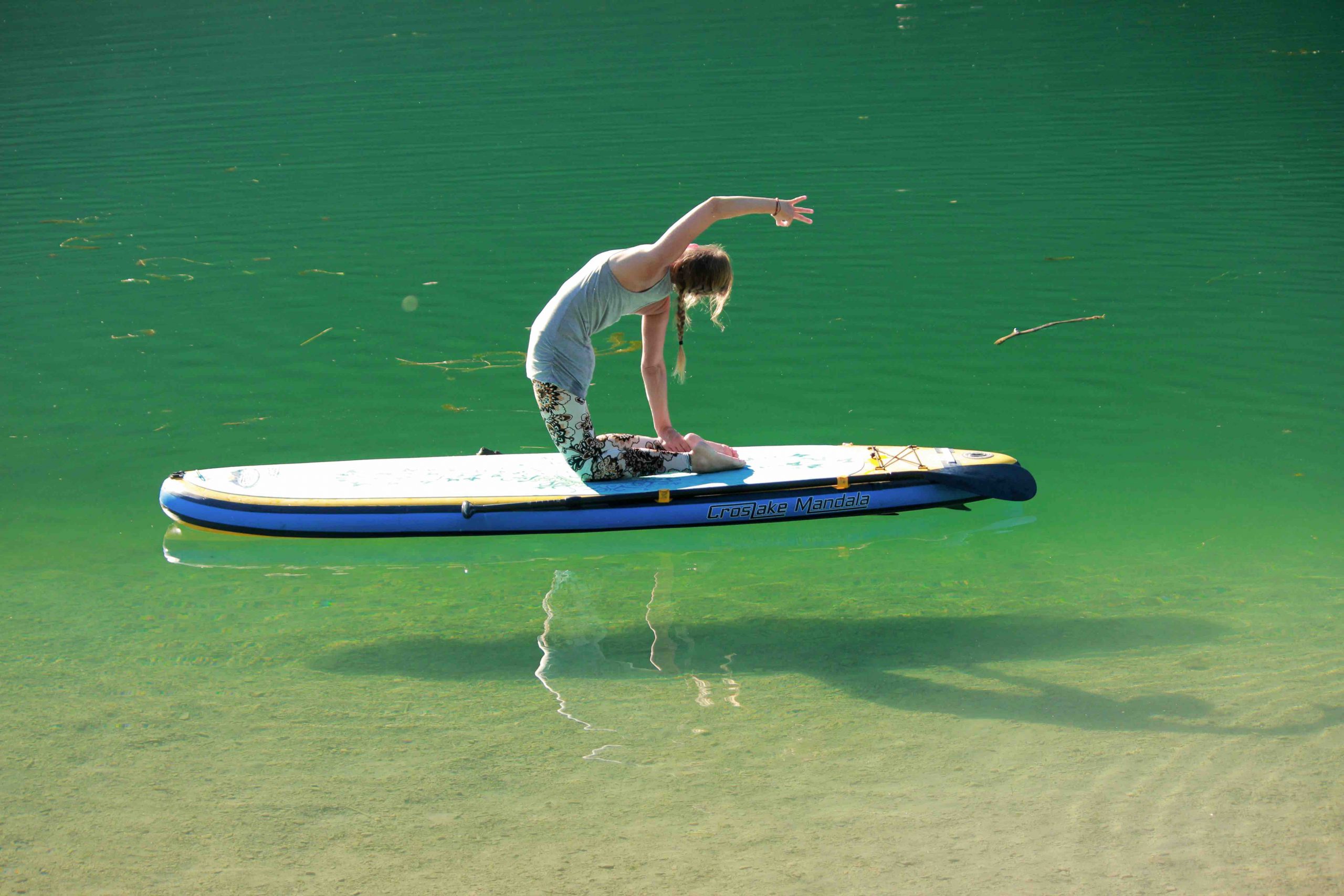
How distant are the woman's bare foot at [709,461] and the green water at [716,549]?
38 cm

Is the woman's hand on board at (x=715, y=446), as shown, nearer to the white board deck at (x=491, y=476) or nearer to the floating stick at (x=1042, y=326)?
the white board deck at (x=491, y=476)

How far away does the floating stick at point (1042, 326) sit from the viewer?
8.09 metres

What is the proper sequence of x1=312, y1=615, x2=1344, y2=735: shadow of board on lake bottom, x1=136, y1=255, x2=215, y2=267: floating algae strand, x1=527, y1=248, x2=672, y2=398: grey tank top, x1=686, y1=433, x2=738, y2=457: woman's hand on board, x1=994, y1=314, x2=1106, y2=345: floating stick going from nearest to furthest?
1. x1=312, y1=615, x2=1344, y2=735: shadow of board on lake bottom
2. x1=527, y1=248, x2=672, y2=398: grey tank top
3. x1=686, y1=433, x2=738, y2=457: woman's hand on board
4. x1=994, y1=314, x2=1106, y2=345: floating stick
5. x1=136, y1=255, x2=215, y2=267: floating algae strand

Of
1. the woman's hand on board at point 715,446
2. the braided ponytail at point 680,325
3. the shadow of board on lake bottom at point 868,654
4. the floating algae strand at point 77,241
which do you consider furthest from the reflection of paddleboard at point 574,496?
the floating algae strand at point 77,241

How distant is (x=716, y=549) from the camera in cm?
554

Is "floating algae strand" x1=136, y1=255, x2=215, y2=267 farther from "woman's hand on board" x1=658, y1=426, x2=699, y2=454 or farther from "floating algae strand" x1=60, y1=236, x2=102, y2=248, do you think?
"woman's hand on board" x1=658, y1=426, x2=699, y2=454

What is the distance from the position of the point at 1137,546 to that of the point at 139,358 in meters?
6.63

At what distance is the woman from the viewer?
496 centimetres

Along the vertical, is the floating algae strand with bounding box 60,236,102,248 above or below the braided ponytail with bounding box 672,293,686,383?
above

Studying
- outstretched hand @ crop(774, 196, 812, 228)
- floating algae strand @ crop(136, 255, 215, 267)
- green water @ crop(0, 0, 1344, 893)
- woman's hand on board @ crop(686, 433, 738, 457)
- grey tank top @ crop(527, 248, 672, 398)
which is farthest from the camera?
floating algae strand @ crop(136, 255, 215, 267)

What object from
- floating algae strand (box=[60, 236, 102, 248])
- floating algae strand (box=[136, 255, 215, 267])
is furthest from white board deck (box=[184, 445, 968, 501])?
floating algae strand (box=[60, 236, 102, 248])

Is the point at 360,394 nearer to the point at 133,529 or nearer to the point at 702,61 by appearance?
the point at 133,529

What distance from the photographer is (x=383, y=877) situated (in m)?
3.26

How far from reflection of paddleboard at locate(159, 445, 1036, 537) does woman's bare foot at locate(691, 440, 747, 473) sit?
1.9 inches
